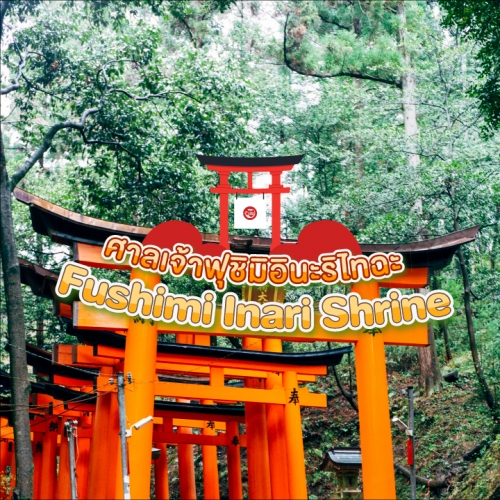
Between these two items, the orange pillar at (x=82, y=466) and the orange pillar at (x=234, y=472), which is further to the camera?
the orange pillar at (x=82, y=466)

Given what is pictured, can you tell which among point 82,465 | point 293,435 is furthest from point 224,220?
point 82,465

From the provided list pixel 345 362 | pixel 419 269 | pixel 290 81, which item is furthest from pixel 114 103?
pixel 345 362

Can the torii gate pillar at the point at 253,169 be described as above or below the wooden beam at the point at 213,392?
above

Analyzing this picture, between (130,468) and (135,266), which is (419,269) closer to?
(135,266)

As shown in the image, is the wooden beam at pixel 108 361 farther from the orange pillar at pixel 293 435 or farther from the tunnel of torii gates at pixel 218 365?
the orange pillar at pixel 293 435

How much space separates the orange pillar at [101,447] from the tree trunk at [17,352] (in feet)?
6.50

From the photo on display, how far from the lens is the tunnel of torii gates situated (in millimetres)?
11219

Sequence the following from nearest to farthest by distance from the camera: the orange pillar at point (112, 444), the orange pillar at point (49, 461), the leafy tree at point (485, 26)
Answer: the leafy tree at point (485, 26), the orange pillar at point (112, 444), the orange pillar at point (49, 461)

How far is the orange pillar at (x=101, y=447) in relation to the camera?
530 inches

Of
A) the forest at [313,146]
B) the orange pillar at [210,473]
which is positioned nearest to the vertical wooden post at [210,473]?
the orange pillar at [210,473]

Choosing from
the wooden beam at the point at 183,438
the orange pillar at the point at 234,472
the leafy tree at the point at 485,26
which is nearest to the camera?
the leafy tree at the point at 485,26

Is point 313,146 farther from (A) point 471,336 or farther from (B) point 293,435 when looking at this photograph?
(B) point 293,435

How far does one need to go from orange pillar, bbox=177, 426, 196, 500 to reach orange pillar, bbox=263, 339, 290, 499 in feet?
15.1

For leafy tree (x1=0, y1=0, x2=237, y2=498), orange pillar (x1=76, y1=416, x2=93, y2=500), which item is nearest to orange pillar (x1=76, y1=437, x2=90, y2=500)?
orange pillar (x1=76, y1=416, x2=93, y2=500)
